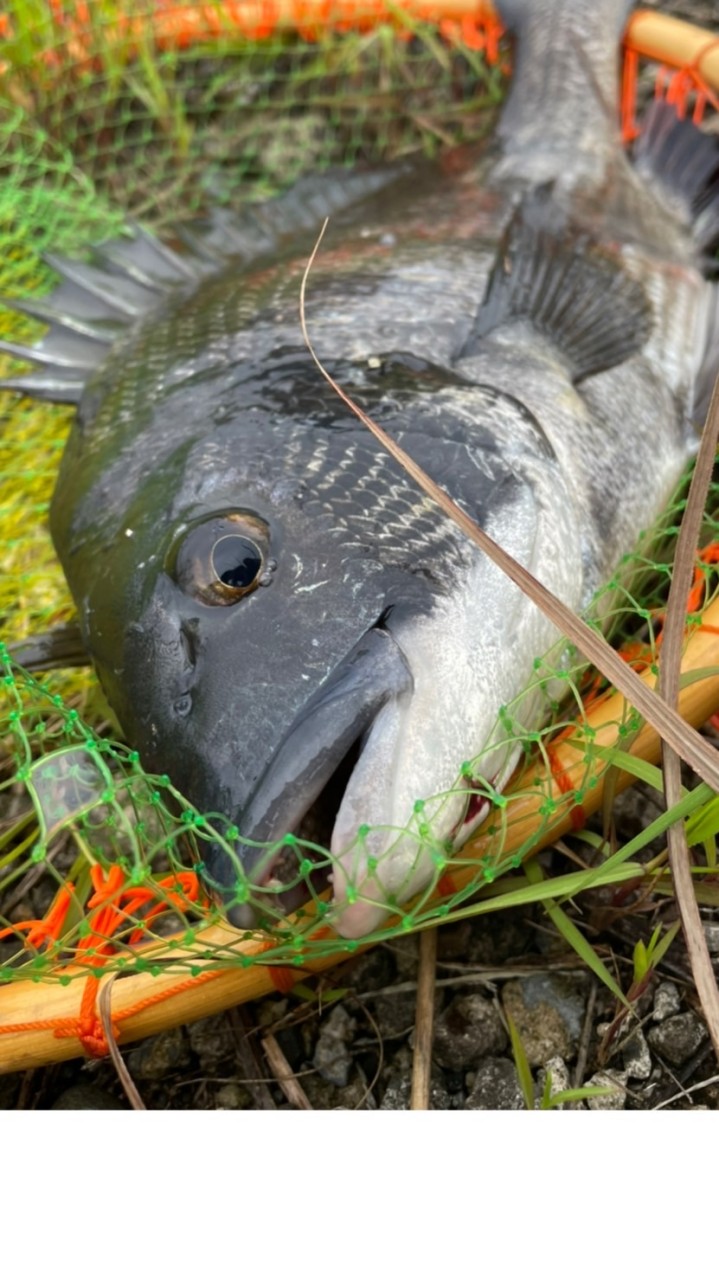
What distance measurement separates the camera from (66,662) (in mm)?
2672

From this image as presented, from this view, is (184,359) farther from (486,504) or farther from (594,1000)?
(594,1000)

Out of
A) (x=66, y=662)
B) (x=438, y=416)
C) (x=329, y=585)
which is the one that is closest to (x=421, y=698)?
(x=329, y=585)

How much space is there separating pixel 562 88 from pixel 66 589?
7.31ft

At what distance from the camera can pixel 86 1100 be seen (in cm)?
240

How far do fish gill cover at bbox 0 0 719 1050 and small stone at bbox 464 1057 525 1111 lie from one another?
0.34 meters

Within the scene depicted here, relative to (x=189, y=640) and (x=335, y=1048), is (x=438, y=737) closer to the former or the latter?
(x=189, y=640)

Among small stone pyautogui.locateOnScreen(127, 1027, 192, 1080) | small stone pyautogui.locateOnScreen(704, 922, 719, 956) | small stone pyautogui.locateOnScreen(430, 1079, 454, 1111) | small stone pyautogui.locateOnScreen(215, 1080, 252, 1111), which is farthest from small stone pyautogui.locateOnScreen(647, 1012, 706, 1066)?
small stone pyautogui.locateOnScreen(127, 1027, 192, 1080)

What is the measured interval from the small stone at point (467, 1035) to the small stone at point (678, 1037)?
0.32 meters

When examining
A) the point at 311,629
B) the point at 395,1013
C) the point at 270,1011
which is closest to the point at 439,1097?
the point at 395,1013

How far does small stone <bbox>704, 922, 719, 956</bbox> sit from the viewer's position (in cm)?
240

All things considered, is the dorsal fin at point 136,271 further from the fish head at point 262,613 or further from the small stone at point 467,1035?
the small stone at point 467,1035

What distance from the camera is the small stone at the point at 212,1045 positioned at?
2467mm

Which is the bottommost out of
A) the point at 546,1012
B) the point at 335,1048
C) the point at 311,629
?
the point at 546,1012
